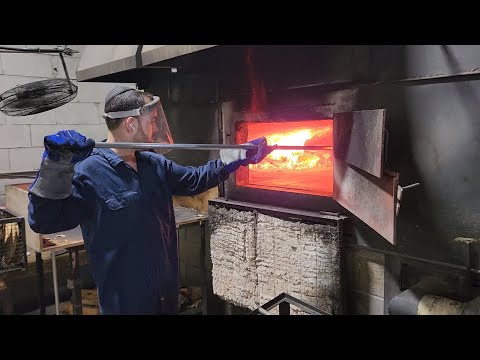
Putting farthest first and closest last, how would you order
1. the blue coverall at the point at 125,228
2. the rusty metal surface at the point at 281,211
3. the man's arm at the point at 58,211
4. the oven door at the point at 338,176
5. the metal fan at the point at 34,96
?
the metal fan at the point at 34,96
the rusty metal surface at the point at 281,211
the blue coverall at the point at 125,228
the oven door at the point at 338,176
the man's arm at the point at 58,211

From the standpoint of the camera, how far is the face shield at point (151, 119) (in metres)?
2.07

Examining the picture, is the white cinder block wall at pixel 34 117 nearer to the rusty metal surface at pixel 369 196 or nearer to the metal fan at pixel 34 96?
the metal fan at pixel 34 96

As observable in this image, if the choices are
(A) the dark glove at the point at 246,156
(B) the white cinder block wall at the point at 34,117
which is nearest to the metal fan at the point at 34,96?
(B) the white cinder block wall at the point at 34,117

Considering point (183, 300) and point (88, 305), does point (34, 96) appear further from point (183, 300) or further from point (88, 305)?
point (183, 300)

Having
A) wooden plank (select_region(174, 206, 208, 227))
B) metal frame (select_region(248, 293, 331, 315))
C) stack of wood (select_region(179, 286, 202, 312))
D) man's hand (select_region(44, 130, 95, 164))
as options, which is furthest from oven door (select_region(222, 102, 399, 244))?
man's hand (select_region(44, 130, 95, 164))

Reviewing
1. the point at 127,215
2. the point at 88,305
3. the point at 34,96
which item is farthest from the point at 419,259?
the point at 34,96

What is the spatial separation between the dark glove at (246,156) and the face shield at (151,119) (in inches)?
15.4

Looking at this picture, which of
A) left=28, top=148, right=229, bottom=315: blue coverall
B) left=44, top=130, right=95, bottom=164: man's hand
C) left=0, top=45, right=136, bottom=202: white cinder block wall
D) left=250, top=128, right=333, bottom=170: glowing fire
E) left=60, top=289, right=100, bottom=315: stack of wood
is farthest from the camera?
left=0, top=45, right=136, bottom=202: white cinder block wall

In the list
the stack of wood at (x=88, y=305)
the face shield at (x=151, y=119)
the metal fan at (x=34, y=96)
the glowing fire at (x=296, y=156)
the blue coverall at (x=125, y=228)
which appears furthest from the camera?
the metal fan at (x=34, y=96)

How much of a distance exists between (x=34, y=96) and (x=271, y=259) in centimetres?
257

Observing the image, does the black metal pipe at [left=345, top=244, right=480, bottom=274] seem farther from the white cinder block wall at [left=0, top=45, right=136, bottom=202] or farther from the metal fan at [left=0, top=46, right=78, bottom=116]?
the white cinder block wall at [left=0, top=45, right=136, bottom=202]

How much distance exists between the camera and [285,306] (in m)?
1.89

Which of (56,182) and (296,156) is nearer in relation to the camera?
(56,182)

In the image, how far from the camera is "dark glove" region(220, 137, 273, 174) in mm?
2359
